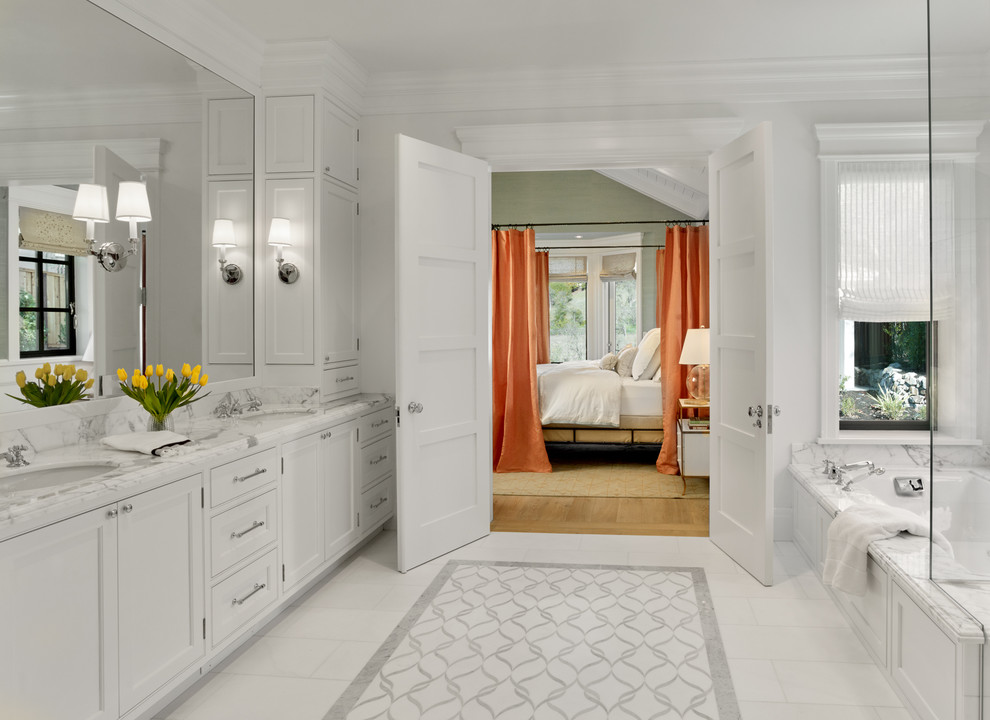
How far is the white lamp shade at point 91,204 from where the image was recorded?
2.63 m

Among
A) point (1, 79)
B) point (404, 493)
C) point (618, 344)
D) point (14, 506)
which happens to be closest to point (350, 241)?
point (404, 493)

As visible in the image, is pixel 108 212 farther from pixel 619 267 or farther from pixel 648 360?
pixel 619 267

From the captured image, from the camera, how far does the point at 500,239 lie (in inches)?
265

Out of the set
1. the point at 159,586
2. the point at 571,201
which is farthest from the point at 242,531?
the point at 571,201

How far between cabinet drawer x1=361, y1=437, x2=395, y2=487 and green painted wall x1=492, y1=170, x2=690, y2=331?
193 inches

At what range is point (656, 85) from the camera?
4324 millimetres

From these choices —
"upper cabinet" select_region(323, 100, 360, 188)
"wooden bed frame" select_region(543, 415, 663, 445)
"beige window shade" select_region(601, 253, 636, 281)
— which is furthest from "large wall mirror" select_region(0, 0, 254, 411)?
"beige window shade" select_region(601, 253, 636, 281)

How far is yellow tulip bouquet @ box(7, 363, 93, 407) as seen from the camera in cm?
241

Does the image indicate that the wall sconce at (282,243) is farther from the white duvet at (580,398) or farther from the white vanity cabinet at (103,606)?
the white duvet at (580,398)

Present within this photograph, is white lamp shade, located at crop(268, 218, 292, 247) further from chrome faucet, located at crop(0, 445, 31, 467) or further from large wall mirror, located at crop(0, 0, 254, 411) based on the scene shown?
chrome faucet, located at crop(0, 445, 31, 467)

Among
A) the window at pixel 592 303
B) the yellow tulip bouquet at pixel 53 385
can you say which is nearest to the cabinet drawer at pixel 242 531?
the yellow tulip bouquet at pixel 53 385

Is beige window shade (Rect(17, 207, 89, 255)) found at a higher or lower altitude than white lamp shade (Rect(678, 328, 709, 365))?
higher

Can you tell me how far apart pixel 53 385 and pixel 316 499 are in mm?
1313

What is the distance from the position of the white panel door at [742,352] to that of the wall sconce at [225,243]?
8.68ft
